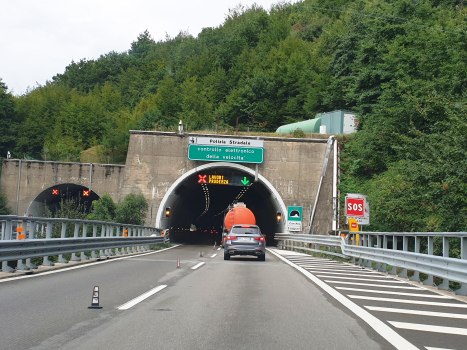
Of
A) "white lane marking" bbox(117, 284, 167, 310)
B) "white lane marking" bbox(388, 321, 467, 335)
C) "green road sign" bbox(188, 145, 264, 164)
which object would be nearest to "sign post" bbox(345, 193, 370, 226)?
"white lane marking" bbox(117, 284, 167, 310)

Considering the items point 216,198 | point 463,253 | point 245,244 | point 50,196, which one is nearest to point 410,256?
point 463,253

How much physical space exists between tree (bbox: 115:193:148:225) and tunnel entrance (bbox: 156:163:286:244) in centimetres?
151

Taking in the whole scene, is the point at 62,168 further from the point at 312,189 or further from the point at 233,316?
the point at 233,316

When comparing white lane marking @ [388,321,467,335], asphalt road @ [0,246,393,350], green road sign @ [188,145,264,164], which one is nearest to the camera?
asphalt road @ [0,246,393,350]

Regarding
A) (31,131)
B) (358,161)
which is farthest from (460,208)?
(31,131)

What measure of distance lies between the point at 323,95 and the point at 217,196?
57.2 ft

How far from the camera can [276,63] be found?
7838cm

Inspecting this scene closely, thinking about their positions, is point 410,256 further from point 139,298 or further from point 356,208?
point 356,208

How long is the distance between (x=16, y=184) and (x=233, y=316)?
42.5m

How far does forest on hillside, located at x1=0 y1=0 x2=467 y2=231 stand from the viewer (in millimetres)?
23844

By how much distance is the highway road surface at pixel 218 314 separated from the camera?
18.1 ft

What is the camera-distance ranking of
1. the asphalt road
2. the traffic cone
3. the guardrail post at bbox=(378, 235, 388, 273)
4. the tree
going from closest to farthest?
1. the asphalt road
2. the traffic cone
3. the guardrail post at bbox=(378, 235, 388, 273)
4. the tree

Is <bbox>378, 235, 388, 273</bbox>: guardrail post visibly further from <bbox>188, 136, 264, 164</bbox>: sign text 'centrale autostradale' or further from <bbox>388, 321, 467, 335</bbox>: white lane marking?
<bbox>188, 136, 264, 164</bbox>: sign text 'centrale autostradale'

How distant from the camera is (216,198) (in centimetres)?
6050
